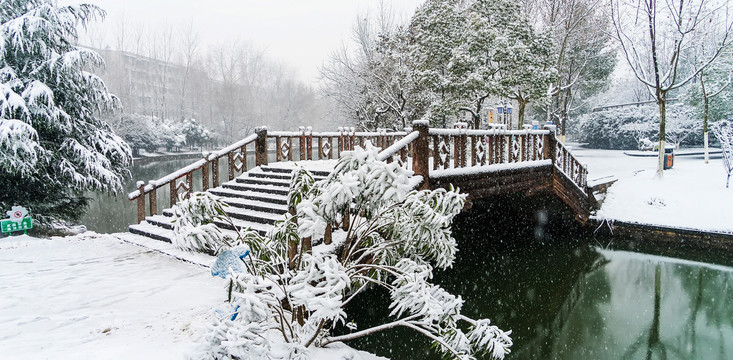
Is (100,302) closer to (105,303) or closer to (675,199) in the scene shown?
(105,303)

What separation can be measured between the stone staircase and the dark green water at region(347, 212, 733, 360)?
7.84ft

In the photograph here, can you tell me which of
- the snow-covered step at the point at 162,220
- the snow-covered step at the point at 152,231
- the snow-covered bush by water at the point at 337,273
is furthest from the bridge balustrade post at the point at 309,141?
the snow-covered bush by water at the point at 337,273

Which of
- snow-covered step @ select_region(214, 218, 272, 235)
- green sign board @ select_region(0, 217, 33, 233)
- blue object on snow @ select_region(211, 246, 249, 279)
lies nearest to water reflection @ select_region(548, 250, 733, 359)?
snow-covered step @ select_region(214, 218, 272, 235)

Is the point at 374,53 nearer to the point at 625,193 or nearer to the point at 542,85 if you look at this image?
the point at 542,85

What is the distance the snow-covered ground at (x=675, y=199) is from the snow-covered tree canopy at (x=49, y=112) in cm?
1462

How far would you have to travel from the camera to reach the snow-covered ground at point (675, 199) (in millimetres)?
11438

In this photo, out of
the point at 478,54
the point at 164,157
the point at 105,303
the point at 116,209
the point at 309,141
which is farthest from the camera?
the point at 164,157

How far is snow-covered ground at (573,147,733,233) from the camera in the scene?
11.4 meters

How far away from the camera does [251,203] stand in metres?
8.42

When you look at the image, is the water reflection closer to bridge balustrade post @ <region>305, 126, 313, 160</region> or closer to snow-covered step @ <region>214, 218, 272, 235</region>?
snow-covered step @ <region>214, 218, 272, 235</region>

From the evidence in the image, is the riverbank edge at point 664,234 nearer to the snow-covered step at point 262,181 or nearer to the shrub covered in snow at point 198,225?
the snow-covered step at point 262,181

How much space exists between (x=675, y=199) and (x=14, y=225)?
57.5 feet

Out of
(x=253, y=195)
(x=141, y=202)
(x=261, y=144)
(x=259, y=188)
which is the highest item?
(x=261, y=144)

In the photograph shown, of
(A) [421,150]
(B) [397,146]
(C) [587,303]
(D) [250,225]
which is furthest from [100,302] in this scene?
(C) [587,303]
